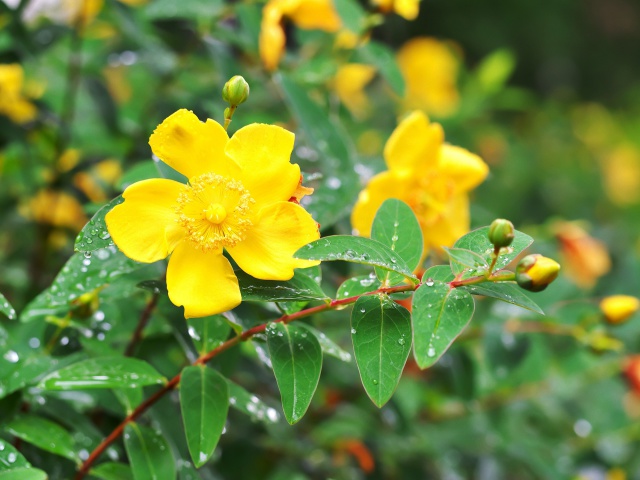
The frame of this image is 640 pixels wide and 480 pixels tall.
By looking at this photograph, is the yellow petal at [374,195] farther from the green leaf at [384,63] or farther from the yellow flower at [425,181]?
the green leaf at [384,63]

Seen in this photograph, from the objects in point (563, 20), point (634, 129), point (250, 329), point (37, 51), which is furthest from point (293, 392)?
point (563, 20)

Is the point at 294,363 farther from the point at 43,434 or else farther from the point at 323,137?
the point at 323,137

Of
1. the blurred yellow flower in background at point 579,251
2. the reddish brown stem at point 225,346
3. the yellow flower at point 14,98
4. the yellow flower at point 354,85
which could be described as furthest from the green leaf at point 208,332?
the yellow flower at point 354,85

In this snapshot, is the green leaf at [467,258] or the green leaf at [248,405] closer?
the green leaf at [467,258]

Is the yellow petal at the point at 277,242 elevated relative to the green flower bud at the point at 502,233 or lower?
lower

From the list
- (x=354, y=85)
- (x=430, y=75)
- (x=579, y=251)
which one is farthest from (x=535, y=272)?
(x=430, y=75)

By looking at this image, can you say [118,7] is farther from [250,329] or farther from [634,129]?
[634,129]
